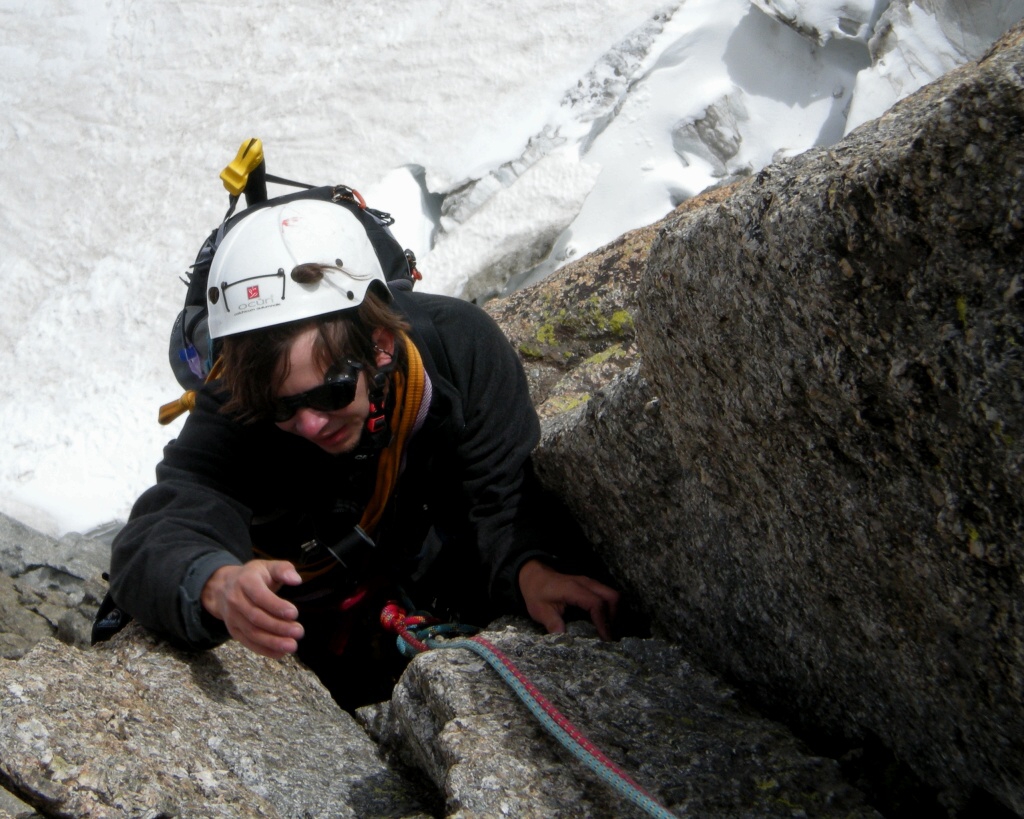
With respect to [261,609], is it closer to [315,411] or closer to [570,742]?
[315,411]

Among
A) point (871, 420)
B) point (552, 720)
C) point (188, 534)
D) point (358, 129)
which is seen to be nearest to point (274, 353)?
point (188, 534)

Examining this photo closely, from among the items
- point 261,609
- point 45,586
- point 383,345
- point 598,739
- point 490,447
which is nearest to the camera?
point 598,739

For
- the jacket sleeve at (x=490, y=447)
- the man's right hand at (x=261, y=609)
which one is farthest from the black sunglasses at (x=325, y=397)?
the jacket sleeve at (x=490, y=447)

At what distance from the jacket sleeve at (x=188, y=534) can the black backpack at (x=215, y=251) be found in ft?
1.07

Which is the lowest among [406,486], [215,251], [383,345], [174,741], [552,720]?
[552,720]

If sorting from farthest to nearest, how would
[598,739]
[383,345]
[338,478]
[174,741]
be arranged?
[338,478] < [383,345] < [174,741] < [598,739]

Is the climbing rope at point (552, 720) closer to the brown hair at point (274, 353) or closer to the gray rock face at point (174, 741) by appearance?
the gray rock face at point (174, 741)

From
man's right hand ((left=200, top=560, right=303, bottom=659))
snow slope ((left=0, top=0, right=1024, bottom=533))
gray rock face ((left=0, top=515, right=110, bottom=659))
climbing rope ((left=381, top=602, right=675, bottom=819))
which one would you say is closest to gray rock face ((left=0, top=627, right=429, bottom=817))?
man's right hand ((left=200, top=560, right=303, bottom=659))

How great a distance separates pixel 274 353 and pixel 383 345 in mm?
437

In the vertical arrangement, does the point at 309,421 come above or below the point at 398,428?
above

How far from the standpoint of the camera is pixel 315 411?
3010mm

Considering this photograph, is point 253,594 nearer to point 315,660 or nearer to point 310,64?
point 315,660

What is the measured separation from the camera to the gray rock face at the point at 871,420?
150 cm

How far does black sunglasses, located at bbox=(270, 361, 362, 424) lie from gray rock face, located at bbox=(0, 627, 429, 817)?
0.86m
